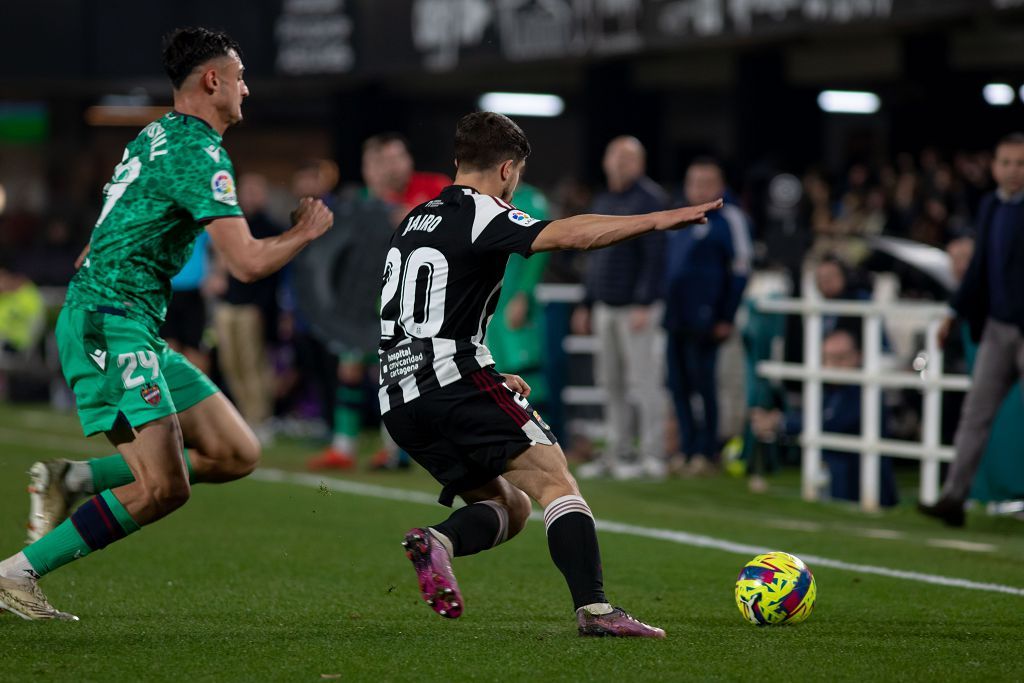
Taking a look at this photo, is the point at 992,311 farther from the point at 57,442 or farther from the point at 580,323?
the point at 57,442

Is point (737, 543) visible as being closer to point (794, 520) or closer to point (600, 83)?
point (794, 520)

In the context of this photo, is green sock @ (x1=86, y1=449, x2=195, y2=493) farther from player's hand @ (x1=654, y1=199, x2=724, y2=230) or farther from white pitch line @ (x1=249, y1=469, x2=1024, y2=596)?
player's hand @ (x1=654, y1=199, x2=724, y2=230)

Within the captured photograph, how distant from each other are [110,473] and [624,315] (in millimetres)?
6414

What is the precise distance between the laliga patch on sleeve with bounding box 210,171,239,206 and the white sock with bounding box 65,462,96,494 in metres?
1.23

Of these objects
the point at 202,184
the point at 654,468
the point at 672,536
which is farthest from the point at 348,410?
the point at 202,184

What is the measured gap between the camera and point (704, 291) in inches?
462

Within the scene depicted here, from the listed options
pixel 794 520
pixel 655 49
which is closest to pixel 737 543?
pixel 794 520

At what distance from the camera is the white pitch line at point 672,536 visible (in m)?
7.07

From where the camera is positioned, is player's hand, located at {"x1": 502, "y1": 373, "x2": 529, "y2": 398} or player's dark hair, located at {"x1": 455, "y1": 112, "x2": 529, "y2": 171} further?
player's hand, located at {"x1": 502, "y1": 373, "x2": 529, "y2": 398}

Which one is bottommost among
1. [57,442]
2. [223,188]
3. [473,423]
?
[57,442]

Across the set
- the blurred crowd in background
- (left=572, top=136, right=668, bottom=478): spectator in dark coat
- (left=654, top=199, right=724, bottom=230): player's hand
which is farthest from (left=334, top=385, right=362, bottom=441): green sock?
(left=654, top=199, right=724, bottom=230): player's hand

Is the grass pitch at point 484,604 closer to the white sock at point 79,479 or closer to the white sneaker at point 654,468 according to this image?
the white sock at point 79,479

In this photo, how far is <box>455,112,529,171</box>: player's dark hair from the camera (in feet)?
17.6

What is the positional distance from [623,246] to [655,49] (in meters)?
6.40
